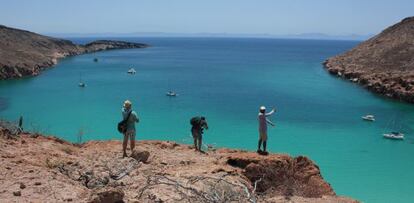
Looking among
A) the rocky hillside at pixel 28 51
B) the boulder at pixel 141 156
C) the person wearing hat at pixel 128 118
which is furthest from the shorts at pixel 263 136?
the rocky hillside at pixel 28 51

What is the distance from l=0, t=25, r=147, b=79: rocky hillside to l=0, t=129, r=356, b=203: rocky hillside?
2447 inches

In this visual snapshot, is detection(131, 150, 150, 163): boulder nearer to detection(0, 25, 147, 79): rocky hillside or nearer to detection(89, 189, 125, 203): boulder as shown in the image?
detection(89, 189, 125, 203): boulder

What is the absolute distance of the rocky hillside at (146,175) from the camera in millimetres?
10859

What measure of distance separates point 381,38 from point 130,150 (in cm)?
9057

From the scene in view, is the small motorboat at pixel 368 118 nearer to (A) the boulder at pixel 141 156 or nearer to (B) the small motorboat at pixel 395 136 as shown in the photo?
(B) the small motorboat at pixel 395 136

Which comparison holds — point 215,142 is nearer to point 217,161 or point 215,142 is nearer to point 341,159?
point 341,159

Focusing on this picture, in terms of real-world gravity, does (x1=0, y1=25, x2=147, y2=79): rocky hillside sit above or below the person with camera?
below

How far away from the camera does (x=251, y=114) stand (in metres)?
46.2

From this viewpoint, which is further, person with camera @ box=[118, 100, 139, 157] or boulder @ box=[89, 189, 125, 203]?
person with camera @ box=[118, 100, 139, 157]

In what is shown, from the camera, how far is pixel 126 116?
14.8 meters

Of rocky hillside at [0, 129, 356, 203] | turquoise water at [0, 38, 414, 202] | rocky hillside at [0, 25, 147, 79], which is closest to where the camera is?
rocky hillside at [0, 129, 356, 203]

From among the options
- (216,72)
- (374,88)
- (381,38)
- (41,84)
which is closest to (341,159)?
(374,88)

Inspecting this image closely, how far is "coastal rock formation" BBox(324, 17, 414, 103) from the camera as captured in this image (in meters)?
60.2

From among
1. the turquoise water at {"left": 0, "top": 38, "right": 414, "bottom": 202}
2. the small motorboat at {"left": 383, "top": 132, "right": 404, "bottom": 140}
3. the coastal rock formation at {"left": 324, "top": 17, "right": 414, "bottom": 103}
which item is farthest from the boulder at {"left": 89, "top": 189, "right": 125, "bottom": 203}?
the coastal rock formation at {"left": 324, "top": 17, "right": 414, "bottom": 103}
